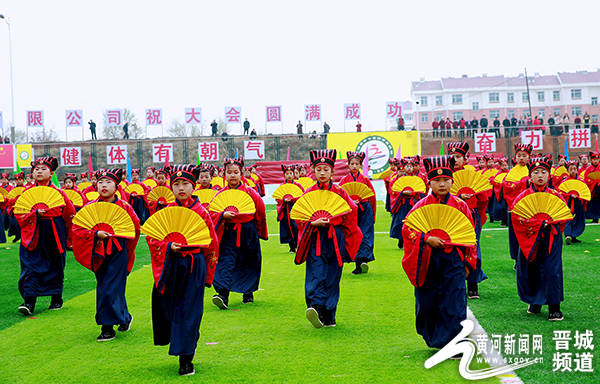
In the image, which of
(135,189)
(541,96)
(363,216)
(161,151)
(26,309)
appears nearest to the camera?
(26,309)

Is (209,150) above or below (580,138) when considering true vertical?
above

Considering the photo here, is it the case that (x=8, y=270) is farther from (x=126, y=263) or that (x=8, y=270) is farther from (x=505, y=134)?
(x=505, y=134)

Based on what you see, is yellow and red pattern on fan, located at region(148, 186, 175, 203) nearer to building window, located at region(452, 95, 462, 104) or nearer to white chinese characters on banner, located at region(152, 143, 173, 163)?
white chinese characters on banner, located at region(152, 143, 173, 163)

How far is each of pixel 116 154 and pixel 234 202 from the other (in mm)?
30861

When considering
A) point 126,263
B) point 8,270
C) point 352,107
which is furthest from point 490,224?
point 352,107

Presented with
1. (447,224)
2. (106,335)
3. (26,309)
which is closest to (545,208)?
(447,224)

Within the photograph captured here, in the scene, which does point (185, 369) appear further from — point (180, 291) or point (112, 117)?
point (112, 117)

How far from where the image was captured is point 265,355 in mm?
6059

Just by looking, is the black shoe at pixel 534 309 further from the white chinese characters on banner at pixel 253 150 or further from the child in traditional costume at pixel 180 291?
the white chinese characters on banner at pixel 253 150

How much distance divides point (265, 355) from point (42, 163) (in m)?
4.66

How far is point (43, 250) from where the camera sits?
8.56 meters

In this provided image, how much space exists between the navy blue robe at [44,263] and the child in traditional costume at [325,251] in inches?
131

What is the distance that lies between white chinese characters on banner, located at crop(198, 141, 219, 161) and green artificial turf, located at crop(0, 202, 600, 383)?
27462 mm

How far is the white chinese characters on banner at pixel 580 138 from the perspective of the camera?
35.6 meters
